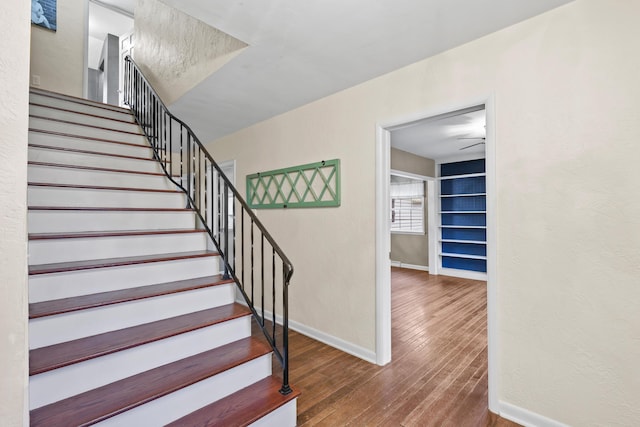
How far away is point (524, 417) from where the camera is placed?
1.76 m

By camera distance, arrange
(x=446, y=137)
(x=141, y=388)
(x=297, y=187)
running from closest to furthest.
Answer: (x=141, y=388) < (x=297, y=187) < (x=446, y=137)

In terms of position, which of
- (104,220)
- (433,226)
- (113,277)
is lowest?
(113,277)

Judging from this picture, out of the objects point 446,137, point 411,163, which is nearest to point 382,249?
point 446,137

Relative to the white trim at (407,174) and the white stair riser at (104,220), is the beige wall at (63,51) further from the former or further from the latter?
the white trim at (407,174)

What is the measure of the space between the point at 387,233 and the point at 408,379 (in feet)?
3.86

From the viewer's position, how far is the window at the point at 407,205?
275 inches

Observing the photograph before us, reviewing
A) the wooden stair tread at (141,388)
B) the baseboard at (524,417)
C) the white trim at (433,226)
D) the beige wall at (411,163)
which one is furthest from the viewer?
the white trim at (433,226)

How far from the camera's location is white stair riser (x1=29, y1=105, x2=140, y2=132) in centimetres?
310

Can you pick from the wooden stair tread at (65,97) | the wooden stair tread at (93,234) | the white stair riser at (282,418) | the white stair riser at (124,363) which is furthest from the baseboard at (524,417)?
the wooden stair tread at (65,97)

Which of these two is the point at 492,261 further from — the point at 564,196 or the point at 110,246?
the point at 110,246

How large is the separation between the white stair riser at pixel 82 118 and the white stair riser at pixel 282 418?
3687 millimetres

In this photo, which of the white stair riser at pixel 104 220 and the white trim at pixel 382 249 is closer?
the white stair riser at pixel 104 220

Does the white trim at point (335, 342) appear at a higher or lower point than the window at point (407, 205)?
lower

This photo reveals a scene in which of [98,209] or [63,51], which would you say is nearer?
[98,209]
